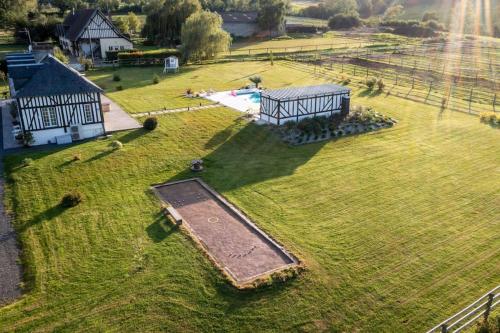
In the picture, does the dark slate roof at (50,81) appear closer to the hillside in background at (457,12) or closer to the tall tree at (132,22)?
the tall tree at (132,22)

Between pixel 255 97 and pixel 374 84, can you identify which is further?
pixel 374 84

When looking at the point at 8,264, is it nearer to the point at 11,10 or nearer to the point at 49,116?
the point at 49,116

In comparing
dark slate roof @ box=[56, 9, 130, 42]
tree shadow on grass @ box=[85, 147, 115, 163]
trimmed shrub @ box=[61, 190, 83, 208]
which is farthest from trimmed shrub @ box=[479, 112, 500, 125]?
dark slate roof @ box=[56, 9, 130, 42]

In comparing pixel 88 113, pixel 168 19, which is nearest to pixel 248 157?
pixel 88 113

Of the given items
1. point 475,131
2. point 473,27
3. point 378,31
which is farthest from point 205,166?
point 473,27

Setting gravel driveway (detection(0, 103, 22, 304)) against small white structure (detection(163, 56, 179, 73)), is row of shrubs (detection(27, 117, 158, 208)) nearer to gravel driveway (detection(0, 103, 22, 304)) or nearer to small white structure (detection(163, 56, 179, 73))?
gravel driveway (detection(0, 103, 22, 304))

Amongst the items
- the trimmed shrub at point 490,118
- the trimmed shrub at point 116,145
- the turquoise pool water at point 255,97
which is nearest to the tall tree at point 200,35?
the turquoise pool water at point 255,97
